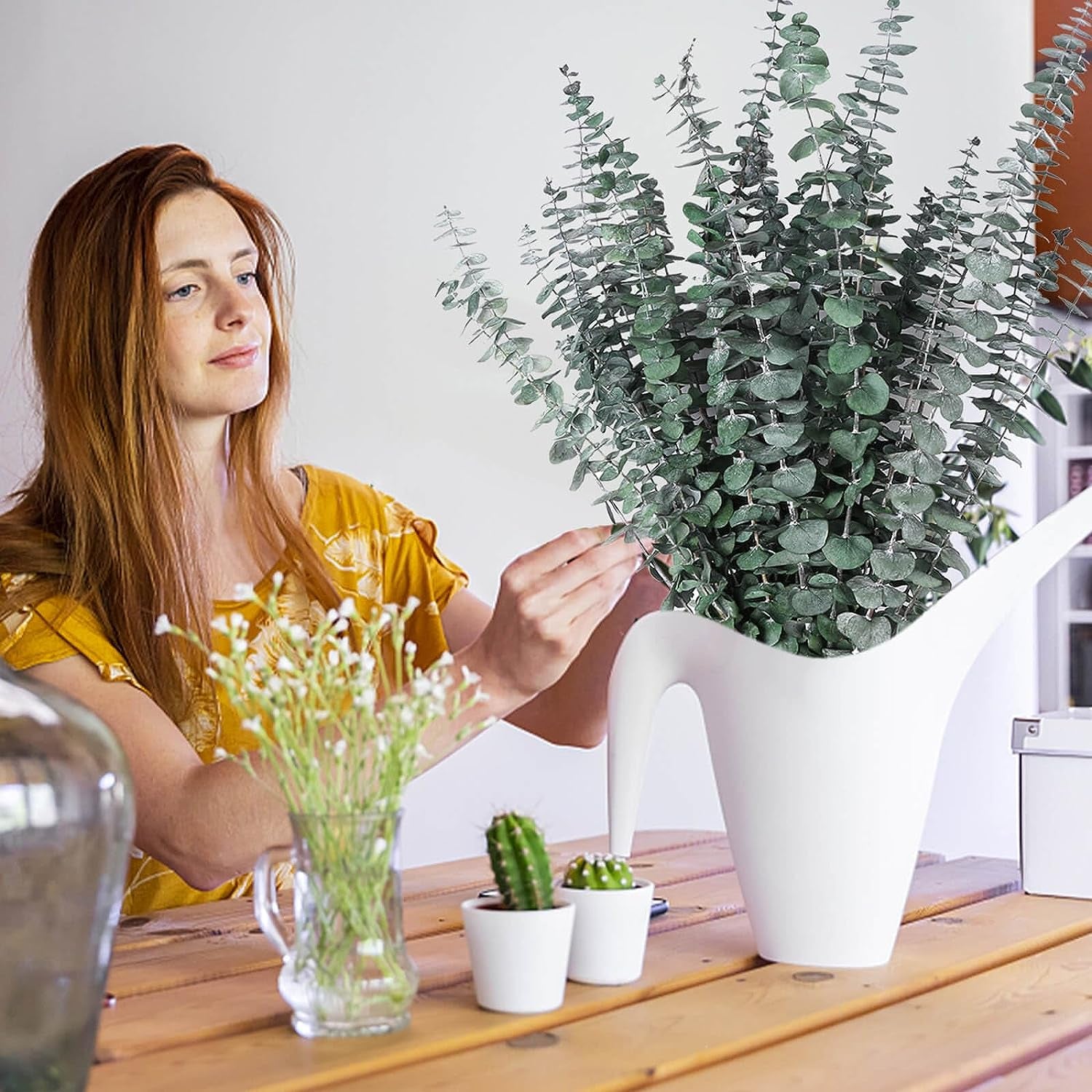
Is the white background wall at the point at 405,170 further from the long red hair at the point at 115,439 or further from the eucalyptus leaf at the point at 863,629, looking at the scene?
the eucalyptus leaf at the point at 863,629

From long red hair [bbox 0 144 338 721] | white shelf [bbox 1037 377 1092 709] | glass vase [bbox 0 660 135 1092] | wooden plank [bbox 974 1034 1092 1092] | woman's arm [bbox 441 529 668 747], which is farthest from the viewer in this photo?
white shelf [bbox 1037 377 1092 709]

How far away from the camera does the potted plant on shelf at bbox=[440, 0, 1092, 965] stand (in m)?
1.12

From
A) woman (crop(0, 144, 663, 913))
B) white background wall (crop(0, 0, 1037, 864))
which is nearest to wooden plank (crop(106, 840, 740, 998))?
woman (crop(0, 144, 663, 913))

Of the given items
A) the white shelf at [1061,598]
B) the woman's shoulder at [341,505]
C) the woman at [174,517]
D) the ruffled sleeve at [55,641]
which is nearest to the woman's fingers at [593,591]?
the woman at [174,517]

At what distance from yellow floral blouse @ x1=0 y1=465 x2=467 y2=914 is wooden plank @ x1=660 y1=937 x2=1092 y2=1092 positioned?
104 cm

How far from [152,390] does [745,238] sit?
38.3 inches

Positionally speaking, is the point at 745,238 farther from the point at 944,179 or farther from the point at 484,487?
the point at 944,179

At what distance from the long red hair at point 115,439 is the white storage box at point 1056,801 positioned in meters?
1.02

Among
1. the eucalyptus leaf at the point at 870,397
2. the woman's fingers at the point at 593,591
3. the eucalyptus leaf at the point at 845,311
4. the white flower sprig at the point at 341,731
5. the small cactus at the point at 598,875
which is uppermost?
the eucalyptus leaf at the point at 845,311

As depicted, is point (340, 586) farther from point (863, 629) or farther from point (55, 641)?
point (863, 629)

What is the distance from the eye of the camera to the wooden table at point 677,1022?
0.88 m

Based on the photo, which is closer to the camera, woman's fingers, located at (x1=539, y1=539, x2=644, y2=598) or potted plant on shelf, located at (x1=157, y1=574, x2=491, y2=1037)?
potted plant on shelf, located at (x1=157, y1=574, x2=491, y2=1037)

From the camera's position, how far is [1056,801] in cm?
140

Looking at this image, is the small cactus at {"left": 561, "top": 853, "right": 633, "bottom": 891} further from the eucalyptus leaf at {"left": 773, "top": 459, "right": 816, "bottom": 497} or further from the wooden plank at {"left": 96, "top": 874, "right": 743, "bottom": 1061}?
the eucalyptus leaf at {"left": 773, "top": 459, "right": 816, "bottom": 497}
